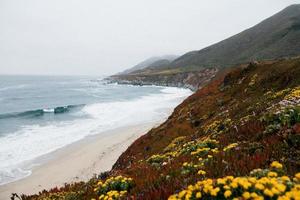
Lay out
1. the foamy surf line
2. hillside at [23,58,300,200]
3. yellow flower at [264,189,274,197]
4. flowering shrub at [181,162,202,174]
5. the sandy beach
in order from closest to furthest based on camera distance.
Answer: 1. yellow flower at [264,189,274,197]
2. hillside at [23,58,300,200]
3. flowering shrub at [181,162,202,174]
4. the sandy beach
5. the foamy surf line

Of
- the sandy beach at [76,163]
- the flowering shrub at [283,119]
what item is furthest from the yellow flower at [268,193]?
the sandy beach at [76,163]

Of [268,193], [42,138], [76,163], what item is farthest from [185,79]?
[268,193]

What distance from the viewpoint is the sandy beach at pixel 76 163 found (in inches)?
893

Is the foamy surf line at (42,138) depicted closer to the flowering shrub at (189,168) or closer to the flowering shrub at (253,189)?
the flowering shrub at (189,168)

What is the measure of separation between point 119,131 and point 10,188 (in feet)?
65.9

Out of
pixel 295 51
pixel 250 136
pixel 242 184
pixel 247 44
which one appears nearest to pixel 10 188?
pixel 250 136

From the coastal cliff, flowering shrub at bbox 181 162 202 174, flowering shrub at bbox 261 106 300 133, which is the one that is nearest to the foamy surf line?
flowering shrub at bbox 181 162 202 174

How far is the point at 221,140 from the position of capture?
10453 mm

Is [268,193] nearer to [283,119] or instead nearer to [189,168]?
[189,168]

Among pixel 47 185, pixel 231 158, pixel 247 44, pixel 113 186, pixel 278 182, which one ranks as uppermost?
pixel 247 44

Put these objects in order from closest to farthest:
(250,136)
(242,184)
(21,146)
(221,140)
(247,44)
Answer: (242,184) < (250,136) < (221,140) < (21,146) < (247,44)

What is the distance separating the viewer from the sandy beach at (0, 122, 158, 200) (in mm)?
22688

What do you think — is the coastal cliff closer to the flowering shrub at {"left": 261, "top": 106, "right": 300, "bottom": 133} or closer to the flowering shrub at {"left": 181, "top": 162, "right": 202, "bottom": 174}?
the flowering shrub at {"left": 261, "top": 106, "right": 300, "bottom": 133}

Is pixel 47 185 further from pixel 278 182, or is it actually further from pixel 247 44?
pixel 247 44
